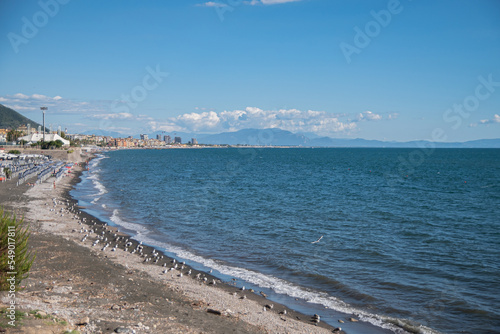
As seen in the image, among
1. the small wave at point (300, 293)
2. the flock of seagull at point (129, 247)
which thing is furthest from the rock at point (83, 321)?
the small wave at point (300, 293)

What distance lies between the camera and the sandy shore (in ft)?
35.3

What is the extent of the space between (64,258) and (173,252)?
6.01 m

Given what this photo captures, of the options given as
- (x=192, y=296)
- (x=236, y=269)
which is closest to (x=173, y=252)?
(x=236, y=269)

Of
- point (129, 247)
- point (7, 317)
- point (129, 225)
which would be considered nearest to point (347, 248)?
point (129, 247)

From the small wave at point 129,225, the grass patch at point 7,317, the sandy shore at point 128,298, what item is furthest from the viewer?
the small wave at point 129,225

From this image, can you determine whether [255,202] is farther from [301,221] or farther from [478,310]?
[478,310]

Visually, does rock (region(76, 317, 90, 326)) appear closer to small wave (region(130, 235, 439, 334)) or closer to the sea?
the sea

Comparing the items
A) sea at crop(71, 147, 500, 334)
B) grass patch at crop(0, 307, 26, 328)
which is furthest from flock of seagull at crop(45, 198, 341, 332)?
grass patch at crop(0, 307, 26, 328)

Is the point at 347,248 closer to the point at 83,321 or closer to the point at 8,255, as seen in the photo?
the point at 83,321

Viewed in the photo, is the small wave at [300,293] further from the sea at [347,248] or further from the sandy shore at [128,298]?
the sandy shore at [128,298]

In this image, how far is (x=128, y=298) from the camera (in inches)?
527

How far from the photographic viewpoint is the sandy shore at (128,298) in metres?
10.8

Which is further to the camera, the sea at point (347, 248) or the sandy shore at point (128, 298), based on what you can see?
the sea at point (347, 248)

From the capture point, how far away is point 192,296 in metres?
14.5
